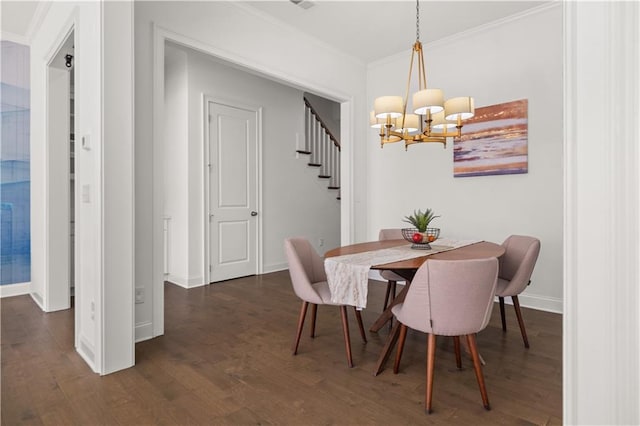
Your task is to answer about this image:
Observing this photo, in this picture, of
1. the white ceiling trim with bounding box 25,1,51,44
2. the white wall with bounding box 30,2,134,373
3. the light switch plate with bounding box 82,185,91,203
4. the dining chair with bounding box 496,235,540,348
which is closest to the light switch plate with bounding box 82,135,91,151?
the white wall with bounding box 30,2,134,373

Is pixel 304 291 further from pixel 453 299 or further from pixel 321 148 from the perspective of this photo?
pixel 321 148

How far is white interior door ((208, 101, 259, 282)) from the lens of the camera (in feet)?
15.4

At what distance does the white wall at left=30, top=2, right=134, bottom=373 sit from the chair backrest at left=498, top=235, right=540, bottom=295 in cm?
271

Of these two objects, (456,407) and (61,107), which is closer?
(456,407)

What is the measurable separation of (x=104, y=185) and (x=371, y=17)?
3.08 metres

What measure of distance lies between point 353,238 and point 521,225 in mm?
2019

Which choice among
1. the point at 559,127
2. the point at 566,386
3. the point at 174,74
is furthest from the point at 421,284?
the point at 174,74

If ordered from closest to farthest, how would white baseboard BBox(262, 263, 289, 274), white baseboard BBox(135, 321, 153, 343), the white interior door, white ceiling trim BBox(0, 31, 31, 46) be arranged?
white baseboard BBox(135, 321, 153, 343)
white ceiling trim BBox(0, 31, 31, 46)
the white interior door
white baseboard BBox(262, 263, 289, 274)

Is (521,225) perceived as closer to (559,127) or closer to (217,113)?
(559,127)

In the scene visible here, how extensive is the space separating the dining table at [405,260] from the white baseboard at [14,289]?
3.86 meters

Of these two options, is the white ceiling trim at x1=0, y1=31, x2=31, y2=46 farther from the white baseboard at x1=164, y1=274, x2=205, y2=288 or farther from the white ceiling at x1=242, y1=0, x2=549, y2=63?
the white baseboard at x1=164, y1=274, x2=205, y2=288

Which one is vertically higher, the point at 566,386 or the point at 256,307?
the point at 566,386

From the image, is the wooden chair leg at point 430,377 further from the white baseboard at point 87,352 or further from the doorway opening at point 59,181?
the doorway opening at point 59,181

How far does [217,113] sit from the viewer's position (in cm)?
471
